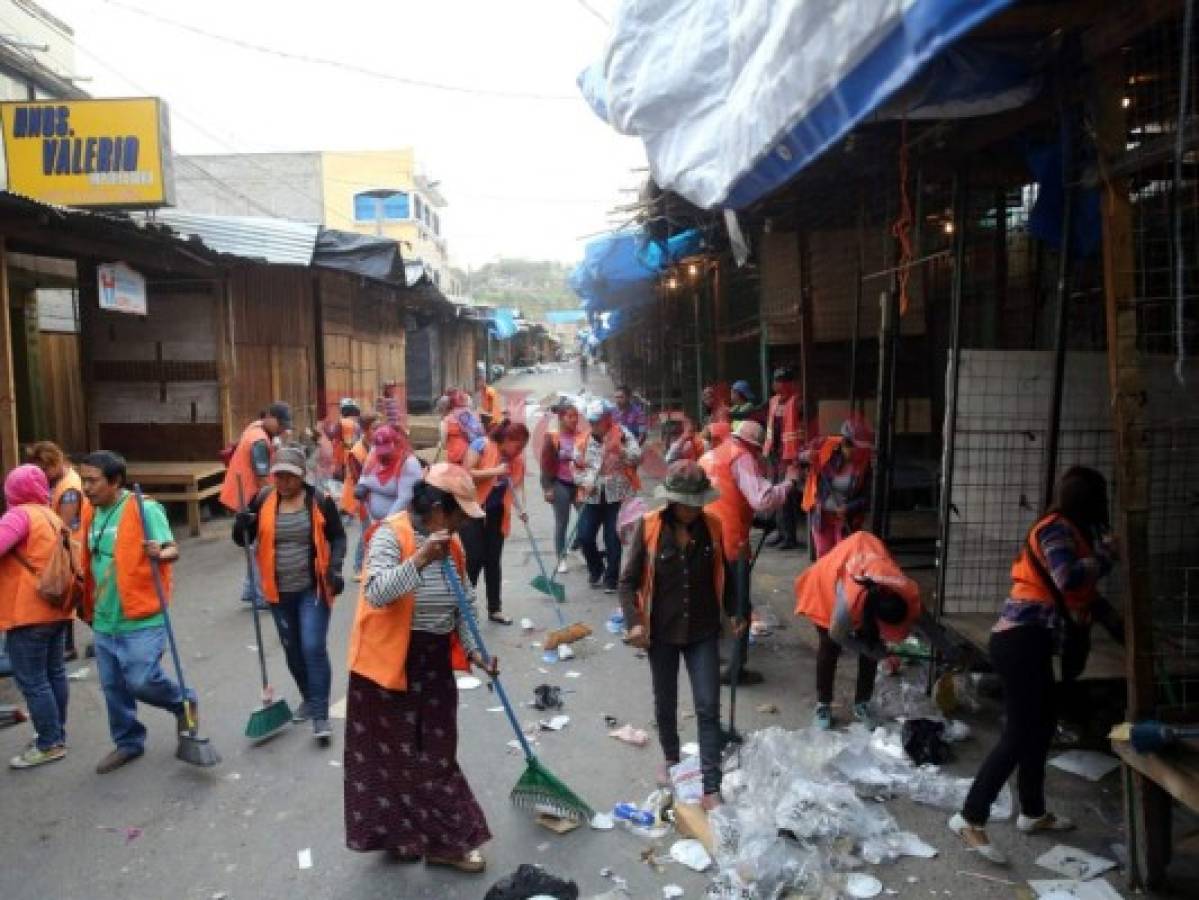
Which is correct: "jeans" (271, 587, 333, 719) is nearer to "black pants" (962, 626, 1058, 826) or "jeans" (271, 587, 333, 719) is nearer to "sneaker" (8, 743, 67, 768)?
"sneaker" (8, 743, 67, 768)

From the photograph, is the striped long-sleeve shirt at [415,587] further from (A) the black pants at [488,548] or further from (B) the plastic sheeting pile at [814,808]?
(A) the black pants at [488,548]

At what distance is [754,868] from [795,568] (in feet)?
19.7

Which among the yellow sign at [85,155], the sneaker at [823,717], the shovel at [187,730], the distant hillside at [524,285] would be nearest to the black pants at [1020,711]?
the sneaker at [823,717]

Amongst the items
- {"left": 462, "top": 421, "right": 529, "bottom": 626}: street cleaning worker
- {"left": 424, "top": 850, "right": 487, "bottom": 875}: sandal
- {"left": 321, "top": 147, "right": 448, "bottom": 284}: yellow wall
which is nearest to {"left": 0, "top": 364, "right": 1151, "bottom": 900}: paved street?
{"left": 424, "top": 850, "right": 487, "bottom": 875}: sandal

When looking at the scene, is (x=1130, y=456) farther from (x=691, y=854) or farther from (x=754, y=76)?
(x=691, y=854)

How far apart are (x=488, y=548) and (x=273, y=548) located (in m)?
2.66

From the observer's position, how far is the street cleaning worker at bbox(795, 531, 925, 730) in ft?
16.1

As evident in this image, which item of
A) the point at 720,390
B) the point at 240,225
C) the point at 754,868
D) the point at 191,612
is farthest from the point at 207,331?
the point at 754,868

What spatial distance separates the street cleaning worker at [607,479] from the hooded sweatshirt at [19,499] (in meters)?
4.58

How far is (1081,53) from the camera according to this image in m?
3.76

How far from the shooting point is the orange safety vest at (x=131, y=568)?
5.04 metres

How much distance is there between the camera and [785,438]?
906 cm

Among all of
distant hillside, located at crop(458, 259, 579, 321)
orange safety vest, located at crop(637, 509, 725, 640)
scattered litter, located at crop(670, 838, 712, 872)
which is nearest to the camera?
scattered litter, located at crop(670, 838, 712, 872)

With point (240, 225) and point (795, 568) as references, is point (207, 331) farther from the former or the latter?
point (795, 568)
